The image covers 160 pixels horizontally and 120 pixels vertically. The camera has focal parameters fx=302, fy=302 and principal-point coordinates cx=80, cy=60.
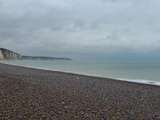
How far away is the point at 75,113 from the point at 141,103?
5.06 metres

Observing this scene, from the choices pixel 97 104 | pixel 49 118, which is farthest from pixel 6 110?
pixel 97 104

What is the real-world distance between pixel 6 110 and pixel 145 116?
5.57 meters

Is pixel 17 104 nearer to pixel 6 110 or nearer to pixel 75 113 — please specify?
pixel 6 110

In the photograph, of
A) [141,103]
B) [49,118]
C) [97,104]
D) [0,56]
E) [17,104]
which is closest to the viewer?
[49,118]

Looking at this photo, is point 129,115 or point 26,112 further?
point 129,115

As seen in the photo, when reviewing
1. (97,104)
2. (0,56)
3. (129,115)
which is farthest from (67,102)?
(0,56)

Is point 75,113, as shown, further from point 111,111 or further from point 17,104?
point 17,104

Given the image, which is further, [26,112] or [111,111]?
[111,111]

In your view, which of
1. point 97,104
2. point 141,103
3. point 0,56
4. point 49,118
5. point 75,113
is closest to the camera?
point 49,118

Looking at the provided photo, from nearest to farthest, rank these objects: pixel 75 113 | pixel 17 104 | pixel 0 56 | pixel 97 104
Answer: pixel 75 113 < pixel 17 104 < pixel 97 104 < pixel 0 56

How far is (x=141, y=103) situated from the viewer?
15.8 meters

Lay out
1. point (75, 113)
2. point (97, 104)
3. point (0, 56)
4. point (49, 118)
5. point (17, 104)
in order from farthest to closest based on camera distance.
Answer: point (0, 56) < point (97, 104) < point (17, 104) < point (75, 113) < point (49, 118)

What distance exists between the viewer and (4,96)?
14.6 m

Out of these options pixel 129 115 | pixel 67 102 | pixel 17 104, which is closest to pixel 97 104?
pixel 67 102
